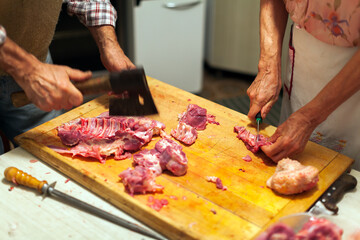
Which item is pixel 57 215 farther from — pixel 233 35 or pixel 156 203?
pixel 233 35

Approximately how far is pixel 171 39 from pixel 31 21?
2.38 meters

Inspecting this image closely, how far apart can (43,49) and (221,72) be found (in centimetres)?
329

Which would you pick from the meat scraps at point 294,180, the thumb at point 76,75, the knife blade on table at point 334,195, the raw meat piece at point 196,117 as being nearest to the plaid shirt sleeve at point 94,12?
the thumb at point 76,75

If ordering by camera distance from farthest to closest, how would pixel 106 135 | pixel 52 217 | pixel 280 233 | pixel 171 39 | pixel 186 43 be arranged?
1. pixel 186 43
2. pixel 171 39
3. pixel 106 135
4. pixel 52 217
5. pixel 280 233

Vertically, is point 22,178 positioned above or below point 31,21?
below

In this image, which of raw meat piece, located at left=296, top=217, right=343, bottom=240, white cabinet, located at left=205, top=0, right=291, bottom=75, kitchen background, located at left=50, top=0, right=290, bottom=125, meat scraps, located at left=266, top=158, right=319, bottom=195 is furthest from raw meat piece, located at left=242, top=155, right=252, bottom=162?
white cabinet, located at left=205, top=0, right=291, bottom=75

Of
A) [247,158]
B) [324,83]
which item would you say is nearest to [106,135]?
[247,158]

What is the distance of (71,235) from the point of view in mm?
1324

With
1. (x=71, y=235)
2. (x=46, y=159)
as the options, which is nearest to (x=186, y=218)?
(x=71, y=235)

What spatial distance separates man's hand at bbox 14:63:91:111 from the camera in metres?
1.53

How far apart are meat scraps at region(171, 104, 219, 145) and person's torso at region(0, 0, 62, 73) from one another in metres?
0.86

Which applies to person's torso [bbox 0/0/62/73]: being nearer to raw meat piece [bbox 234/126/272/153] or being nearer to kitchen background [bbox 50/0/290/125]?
raw meat piece [bbox 234/126/272/153]

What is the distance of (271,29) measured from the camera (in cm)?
197

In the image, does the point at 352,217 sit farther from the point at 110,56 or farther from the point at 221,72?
the point at 221,72
